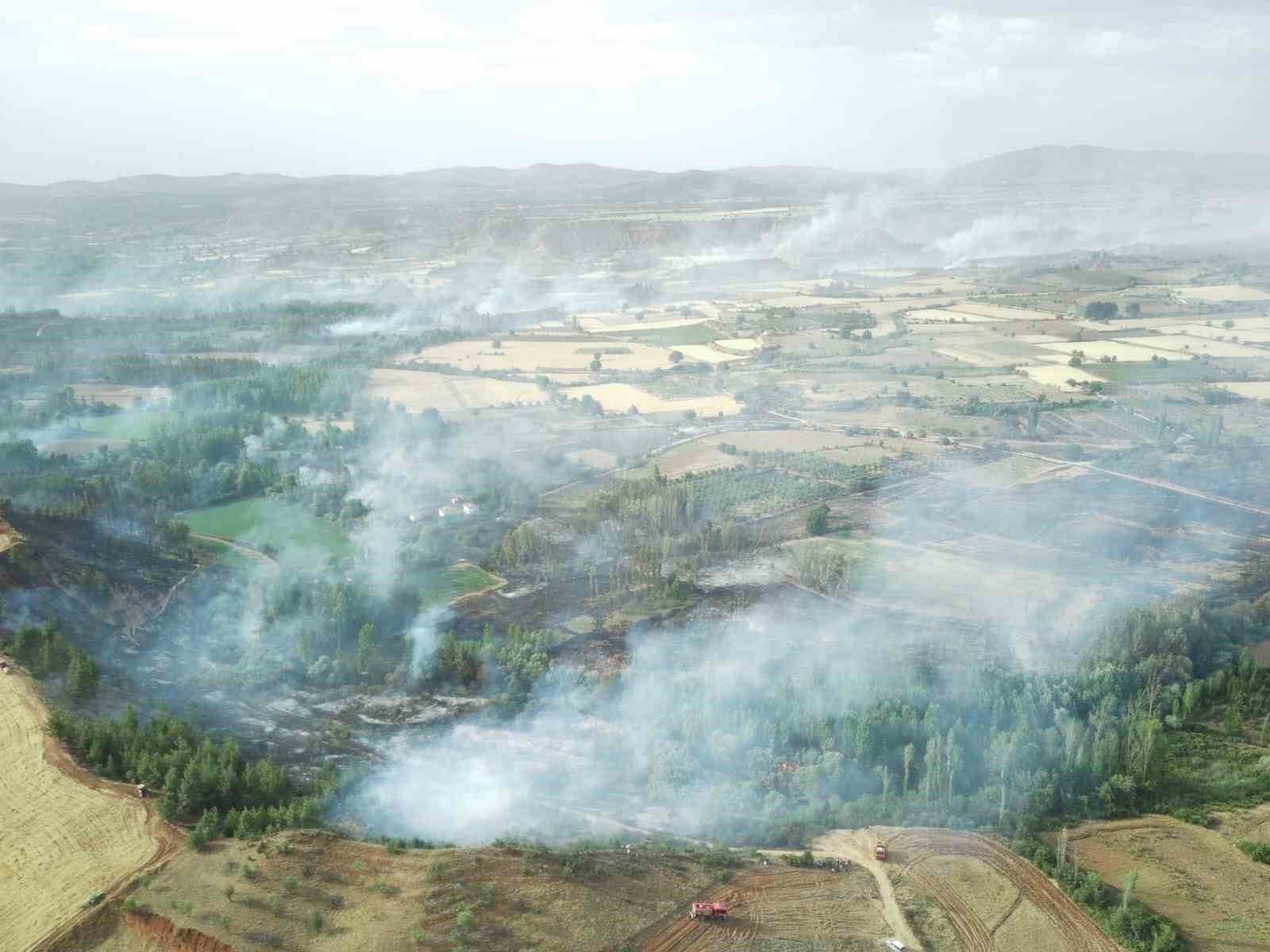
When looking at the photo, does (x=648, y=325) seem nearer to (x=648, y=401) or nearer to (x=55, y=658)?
(x=648, y=401)

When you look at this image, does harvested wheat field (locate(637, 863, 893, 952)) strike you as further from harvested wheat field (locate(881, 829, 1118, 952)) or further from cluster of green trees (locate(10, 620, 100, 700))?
cluster of green trees (locate(10, 620, 100, 700))

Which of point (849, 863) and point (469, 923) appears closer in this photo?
point (469, 923)

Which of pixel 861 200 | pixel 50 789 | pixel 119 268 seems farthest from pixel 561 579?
pixel 861 200

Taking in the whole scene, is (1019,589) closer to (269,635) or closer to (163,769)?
(269,635)

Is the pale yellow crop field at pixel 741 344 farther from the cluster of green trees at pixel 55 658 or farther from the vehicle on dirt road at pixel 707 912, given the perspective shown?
the vehicle on dirt road at pixel 707 912

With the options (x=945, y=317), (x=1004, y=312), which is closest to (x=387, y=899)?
(x=945, y=317)

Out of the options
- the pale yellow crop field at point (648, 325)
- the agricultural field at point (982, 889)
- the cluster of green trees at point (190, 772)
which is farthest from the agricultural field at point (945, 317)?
the cluster of green trees at point (190, 772)

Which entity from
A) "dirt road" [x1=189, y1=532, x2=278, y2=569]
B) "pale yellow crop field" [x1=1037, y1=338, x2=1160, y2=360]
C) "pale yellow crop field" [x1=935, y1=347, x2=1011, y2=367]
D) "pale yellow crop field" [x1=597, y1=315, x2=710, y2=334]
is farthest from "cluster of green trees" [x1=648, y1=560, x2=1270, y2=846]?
"pale yellow crop field" [x1=597, y1=315, x2=710, y2=334]
